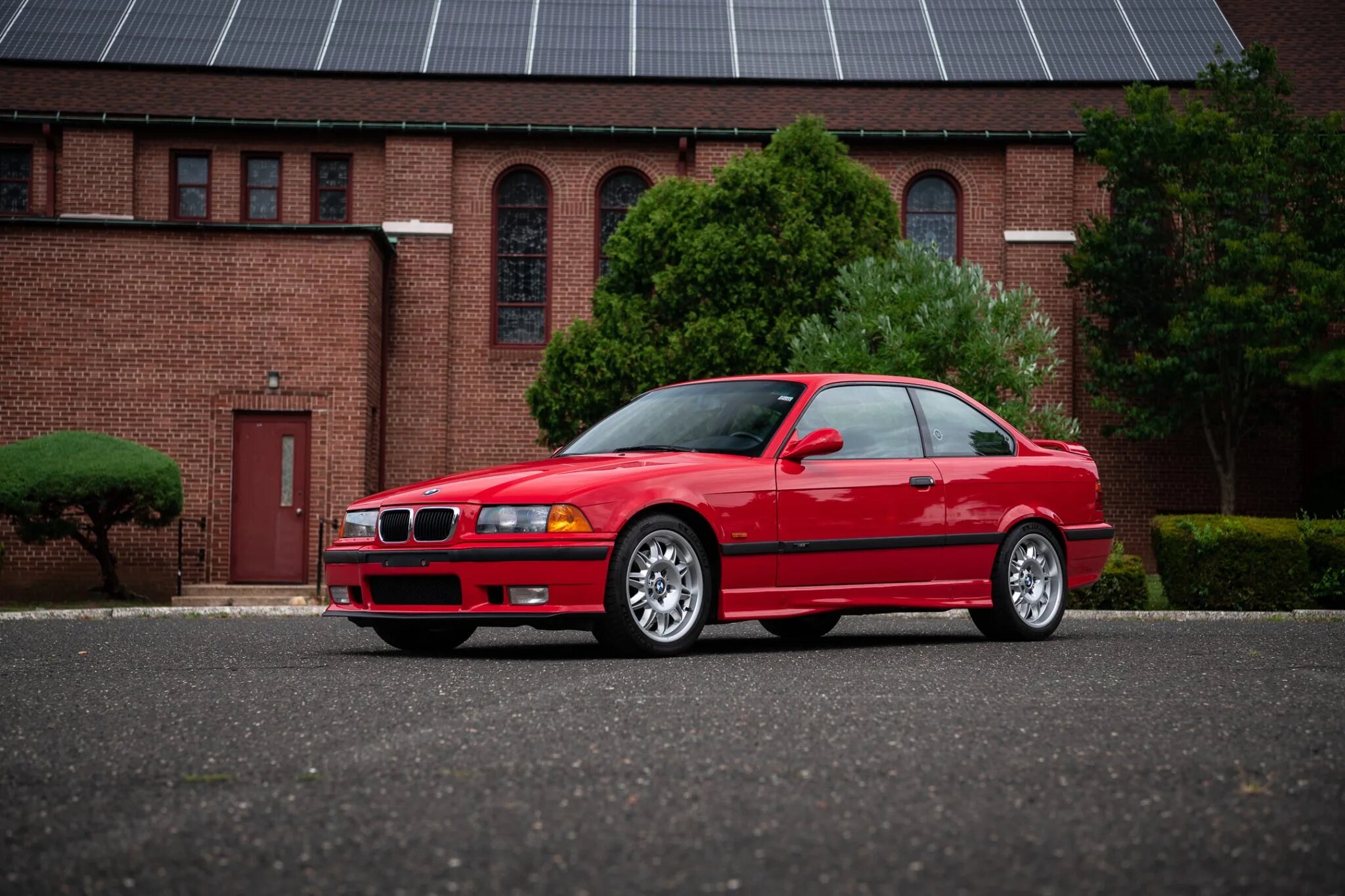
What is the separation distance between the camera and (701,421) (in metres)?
9.16

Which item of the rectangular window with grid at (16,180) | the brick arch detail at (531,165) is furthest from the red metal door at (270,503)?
the rectangular window with grid at (16,180)

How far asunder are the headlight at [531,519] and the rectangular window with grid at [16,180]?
19415 millimetres

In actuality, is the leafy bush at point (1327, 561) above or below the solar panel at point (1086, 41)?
below

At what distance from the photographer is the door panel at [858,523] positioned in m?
8.57

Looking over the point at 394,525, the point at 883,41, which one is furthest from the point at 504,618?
the point at 883,41

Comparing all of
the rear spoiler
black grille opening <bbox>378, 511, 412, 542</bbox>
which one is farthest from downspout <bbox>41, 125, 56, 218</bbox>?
the rear spoiler

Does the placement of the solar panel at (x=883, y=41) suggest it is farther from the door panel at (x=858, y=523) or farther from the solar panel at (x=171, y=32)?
the door panel at (x=858, y=523)

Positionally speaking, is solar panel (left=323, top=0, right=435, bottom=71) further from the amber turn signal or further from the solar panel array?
the amber turn signal

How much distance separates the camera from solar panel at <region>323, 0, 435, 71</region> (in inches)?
1032

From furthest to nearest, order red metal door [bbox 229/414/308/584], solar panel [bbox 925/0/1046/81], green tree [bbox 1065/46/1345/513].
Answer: solar panel [bbox 925/0/1046/81] < green tree [bbox 1065/46/1345/513] < red metal door [bbox 229/414/308/584]

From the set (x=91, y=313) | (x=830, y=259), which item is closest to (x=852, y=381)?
(x=830, y=259)

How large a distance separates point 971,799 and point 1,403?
19675 mm

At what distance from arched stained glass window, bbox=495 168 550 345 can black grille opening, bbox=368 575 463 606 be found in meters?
17.1

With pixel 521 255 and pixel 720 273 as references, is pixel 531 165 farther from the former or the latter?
pixel 720 273
